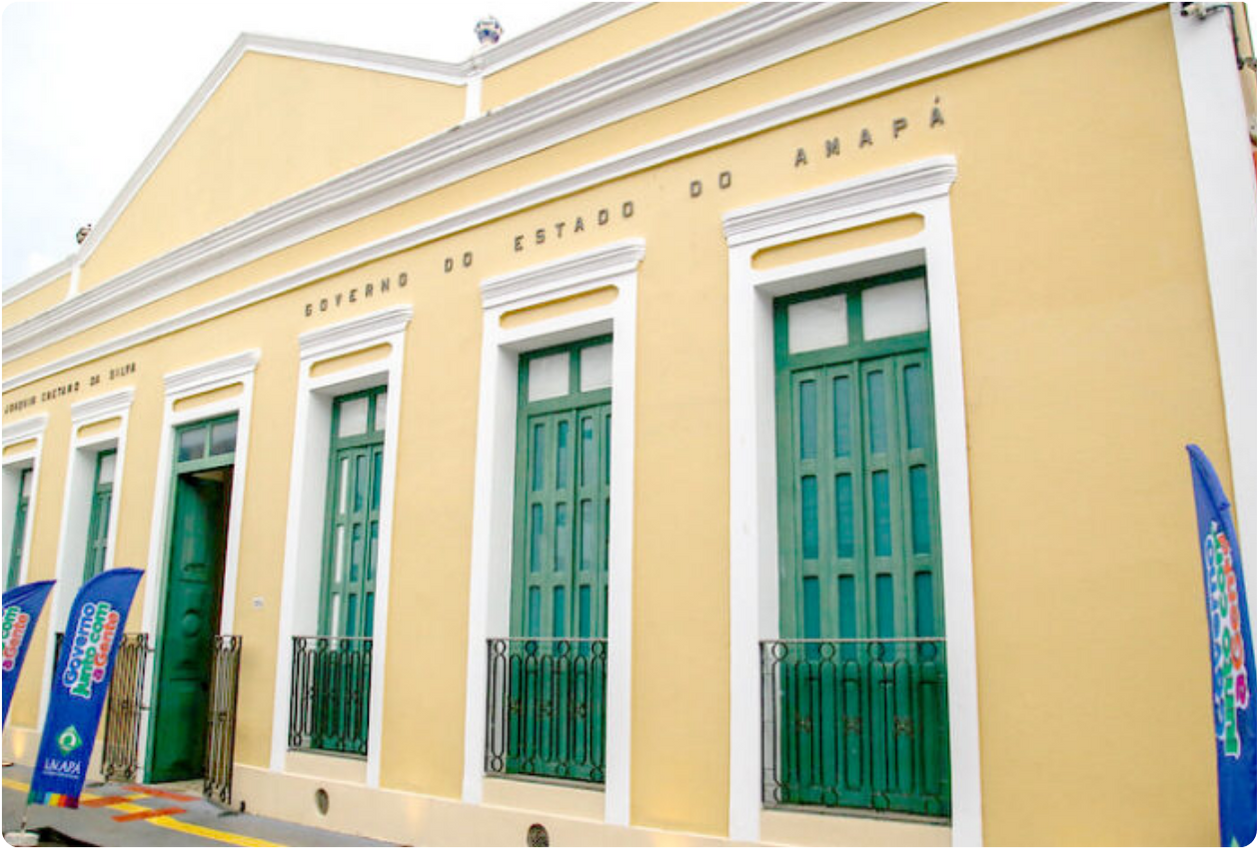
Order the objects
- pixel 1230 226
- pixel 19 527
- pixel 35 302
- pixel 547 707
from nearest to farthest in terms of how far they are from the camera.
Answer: pixel 1230 226
pixel 547 707
pixel 19 527
pixel 35 302

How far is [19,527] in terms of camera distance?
1274 cm

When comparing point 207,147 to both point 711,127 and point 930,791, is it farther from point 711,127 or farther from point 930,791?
point 930,791

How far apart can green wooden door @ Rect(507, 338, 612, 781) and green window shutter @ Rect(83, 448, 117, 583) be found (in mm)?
6077

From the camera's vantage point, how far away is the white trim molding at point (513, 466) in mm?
6363

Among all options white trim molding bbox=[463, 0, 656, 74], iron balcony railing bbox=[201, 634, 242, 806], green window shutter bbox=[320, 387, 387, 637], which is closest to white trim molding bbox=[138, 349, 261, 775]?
iron balcony railing bbox=[201, 634, 242, 806]

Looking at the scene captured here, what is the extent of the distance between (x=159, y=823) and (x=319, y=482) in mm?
2875

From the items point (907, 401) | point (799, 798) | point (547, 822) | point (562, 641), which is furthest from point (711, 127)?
point (547, 822)

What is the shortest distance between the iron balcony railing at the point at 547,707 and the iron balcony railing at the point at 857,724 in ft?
3.99

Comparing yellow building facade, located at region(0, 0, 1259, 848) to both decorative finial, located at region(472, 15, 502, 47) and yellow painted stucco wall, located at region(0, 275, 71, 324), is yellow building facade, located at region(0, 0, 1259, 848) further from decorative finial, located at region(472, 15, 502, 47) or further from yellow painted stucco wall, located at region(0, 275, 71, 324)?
yellow painted stucco wall, located at region(0, 275, 71, 324)

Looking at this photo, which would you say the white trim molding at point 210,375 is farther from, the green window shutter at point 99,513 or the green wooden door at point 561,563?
the green wooden door at point 561,563

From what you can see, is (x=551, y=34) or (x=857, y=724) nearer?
(x=857, y=724)

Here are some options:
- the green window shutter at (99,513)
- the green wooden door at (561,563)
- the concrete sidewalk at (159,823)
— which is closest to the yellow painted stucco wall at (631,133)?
the green wooden door at (561,563)

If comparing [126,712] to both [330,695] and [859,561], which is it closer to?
[330,695]

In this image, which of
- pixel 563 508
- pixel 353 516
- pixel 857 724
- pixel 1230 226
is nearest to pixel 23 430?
pixel 353 516
